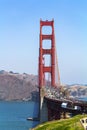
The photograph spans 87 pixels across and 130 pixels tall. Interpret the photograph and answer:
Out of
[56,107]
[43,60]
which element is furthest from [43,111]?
[43,60]

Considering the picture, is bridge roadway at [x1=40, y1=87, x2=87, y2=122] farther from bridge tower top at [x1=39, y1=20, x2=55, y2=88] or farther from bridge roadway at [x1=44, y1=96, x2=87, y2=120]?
bridge tower top at [x1=39, y1=20, x2=55, y2=88]

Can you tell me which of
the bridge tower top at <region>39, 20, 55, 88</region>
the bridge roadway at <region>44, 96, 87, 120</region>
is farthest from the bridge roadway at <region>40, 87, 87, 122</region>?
the bridge tower top at <region>39, 20, 55, 88</region>

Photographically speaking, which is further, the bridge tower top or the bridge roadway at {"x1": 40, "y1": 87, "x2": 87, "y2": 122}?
the bridge tower top

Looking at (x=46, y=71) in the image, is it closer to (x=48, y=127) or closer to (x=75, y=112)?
(x=75, y=112)

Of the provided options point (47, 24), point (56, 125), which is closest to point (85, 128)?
point (56, 125)

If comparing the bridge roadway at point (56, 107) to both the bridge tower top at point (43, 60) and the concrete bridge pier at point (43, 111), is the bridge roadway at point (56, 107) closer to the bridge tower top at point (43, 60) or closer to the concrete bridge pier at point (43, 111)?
the concrete bridge pier at point (43, 111)

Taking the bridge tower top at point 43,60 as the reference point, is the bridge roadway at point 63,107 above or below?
below

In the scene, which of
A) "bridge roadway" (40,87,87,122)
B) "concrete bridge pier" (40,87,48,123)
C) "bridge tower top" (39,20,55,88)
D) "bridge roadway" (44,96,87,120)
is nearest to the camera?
"bridge roadway" (44,96,87,120)

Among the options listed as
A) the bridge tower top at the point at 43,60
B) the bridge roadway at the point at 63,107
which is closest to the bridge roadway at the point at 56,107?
the bridge roadway at the point at 63,107
